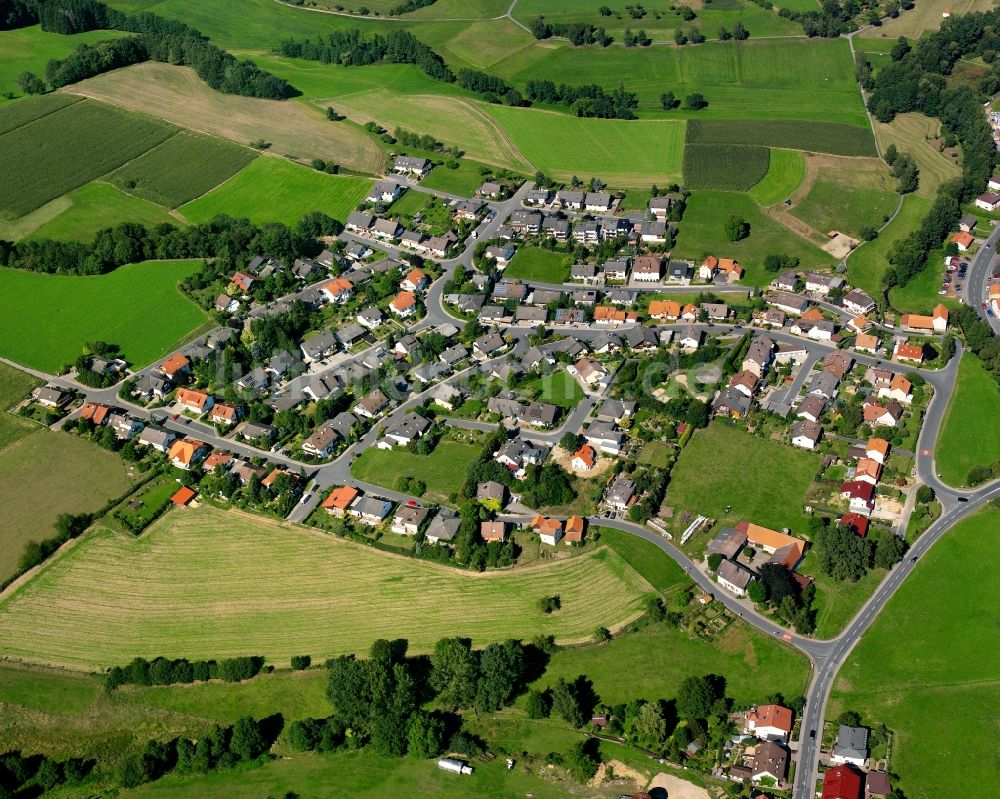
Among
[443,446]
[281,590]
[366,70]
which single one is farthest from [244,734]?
[366,70]

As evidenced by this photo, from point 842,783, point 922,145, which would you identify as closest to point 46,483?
point 842,783

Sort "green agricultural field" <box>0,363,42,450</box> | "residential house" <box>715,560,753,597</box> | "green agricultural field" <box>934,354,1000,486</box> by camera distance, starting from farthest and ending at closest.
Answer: "green agricultural field" <box>0,363,42,450</box> < "green agricultural field" <box>934,354,1000,486</box> < "residential house" <box>715,560,753,597</box>

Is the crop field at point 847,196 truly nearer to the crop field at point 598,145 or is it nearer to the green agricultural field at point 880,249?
the green agricultural field at point 880,249

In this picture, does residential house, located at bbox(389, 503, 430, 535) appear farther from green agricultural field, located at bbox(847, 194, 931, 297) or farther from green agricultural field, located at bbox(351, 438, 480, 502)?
green agricultural field, located at bbox(847, 194, 931, 297)

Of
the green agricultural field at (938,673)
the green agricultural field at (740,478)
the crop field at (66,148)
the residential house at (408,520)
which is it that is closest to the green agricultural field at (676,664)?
the green agricultural field at (938,673)

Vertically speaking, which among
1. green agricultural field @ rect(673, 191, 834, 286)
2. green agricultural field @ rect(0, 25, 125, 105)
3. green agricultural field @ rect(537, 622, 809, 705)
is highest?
green agricultural field @ rect(0, 25, 125, 105)

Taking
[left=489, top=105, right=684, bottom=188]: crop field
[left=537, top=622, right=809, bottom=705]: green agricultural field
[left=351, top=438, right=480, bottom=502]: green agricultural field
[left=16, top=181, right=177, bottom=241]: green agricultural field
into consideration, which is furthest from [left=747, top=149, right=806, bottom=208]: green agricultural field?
[left=16, top=181, right=177, bottom=241]: green agricultural field
